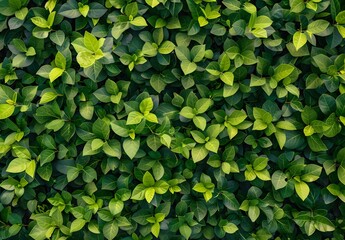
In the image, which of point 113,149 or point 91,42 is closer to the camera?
point 91,42

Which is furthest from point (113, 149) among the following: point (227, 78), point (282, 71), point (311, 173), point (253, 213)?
point (311, 173)

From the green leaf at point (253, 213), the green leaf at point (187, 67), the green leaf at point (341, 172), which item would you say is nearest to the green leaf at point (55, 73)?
the green leaf at point (187, 67)

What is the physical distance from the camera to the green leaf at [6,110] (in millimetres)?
2256

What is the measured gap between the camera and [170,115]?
231cm

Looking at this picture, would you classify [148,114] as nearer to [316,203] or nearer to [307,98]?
[307,98]

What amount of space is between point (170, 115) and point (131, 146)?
275 millimetres

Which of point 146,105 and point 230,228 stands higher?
point 146,105

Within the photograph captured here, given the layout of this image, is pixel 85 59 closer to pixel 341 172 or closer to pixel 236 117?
pixel 236 117

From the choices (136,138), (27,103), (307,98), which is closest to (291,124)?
(307,98)

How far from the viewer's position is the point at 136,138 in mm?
2227

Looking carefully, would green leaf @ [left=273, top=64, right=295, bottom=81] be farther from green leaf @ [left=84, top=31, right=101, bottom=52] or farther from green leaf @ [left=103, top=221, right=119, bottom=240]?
green leaf @ [left=103, top=221, right=119, bottom=240]

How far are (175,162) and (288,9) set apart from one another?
1.01 meters

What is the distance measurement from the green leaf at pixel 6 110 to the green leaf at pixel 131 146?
0.63m

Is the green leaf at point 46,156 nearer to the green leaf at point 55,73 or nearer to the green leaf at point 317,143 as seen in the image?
the green leaf at point 55,73
